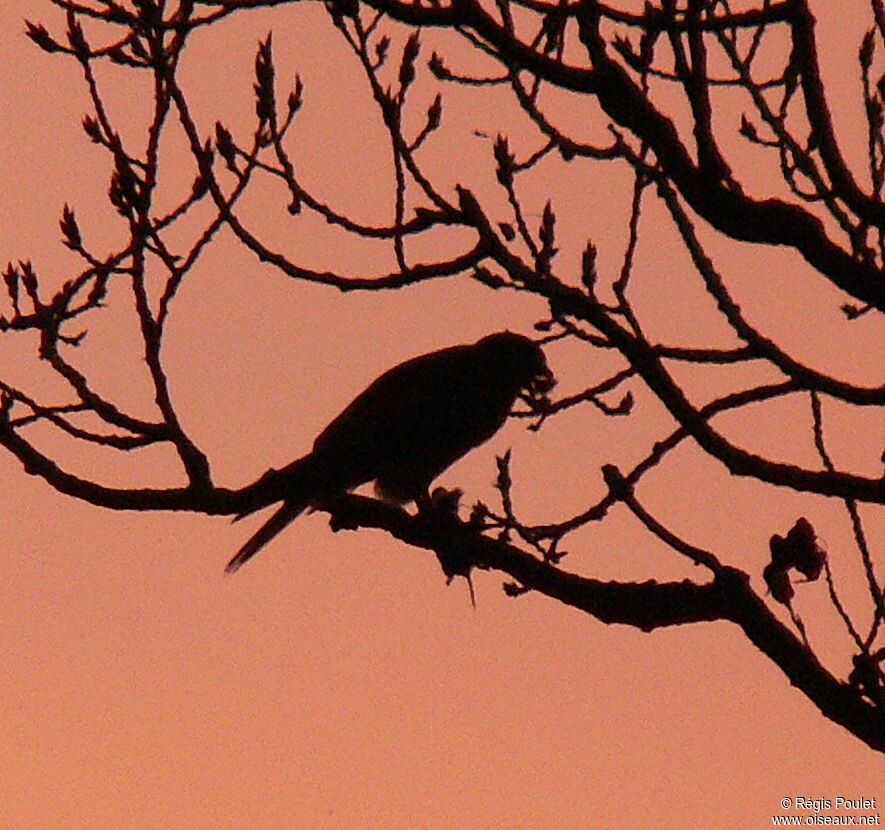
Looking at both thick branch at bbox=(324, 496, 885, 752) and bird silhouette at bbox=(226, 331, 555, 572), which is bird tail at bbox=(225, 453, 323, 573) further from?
thick branch at bbox=(324, 496, 885, 752)

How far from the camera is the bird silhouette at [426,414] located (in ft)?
22.0

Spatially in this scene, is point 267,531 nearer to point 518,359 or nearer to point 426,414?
point 426,414

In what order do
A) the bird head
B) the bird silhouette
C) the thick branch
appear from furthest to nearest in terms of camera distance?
the bird head < the bird silhouette < the thick branch

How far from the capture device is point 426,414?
707 centimetres

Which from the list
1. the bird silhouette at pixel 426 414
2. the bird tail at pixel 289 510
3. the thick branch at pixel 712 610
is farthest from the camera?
the bird silhouette at pixel 426 414

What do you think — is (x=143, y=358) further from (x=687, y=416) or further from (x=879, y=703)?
(x=879, y=703)

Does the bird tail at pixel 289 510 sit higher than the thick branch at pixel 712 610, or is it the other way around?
the bird tail at pixel 289 510

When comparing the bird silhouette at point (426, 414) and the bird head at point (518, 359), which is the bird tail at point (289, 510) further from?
the bird head at point (518, 359)

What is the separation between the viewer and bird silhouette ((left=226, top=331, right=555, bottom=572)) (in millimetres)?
6703

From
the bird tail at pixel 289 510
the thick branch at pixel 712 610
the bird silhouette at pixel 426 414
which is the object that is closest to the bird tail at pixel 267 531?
the bird tail at pixel 289 510

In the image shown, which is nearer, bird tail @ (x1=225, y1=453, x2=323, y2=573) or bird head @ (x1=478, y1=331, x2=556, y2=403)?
bird tail @ (x1=225, y1=453, x2=323, y2=573)

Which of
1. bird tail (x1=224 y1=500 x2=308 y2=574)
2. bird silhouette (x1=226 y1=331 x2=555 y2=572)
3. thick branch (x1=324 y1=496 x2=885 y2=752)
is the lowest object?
thick branch (x1=324 y1=496 x2=885 y2=752)

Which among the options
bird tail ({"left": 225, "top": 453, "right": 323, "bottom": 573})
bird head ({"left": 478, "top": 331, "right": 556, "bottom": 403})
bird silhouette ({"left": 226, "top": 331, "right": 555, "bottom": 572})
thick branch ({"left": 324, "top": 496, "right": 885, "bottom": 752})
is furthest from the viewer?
bird head ({"left": 478, "top": 331, "right": 556, "bottom": 403})

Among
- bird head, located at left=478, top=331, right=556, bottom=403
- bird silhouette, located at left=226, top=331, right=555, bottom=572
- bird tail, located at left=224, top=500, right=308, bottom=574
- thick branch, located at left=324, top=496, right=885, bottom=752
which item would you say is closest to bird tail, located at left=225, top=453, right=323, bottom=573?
bird tail, located at left=224, top=500, right=308, bottom=574
